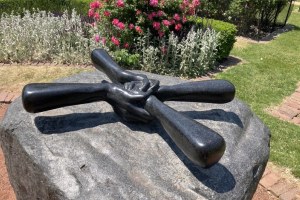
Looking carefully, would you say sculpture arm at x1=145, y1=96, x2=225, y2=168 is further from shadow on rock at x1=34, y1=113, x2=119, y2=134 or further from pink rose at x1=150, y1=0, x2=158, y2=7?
pink rose at x1=150, y1=0, x2=158, y2=7

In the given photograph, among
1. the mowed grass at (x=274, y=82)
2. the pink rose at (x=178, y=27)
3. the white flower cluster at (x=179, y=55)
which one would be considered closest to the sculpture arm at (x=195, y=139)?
the mowed grass at (x=274, y=82)

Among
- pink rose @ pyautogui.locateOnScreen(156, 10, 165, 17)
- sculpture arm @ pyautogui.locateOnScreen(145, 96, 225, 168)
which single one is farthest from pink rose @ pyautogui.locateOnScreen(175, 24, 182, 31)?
sculpture arm @ pyautogui.locateOnScreen(145, 96, 225, 168)

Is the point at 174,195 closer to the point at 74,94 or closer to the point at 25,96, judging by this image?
the point at 74,94

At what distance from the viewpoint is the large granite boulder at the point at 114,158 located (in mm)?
1910

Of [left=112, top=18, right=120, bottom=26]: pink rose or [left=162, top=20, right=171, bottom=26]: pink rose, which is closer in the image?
[left=112, top=18, right=120, bottom=26]: pink rose

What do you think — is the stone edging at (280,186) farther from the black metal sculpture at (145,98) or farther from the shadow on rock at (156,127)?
the black metal sculpture at (145,98)

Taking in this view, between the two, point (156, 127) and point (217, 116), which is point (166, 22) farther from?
point (156, 127)

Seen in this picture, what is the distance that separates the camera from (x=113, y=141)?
221cm

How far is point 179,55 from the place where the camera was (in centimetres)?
691

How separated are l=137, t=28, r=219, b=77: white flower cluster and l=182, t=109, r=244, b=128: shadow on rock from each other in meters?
4.07

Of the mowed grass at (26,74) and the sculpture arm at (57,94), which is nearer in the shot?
the sculpture arm at (57,94)

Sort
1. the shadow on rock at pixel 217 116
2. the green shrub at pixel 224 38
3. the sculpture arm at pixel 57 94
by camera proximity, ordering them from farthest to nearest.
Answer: the green shrub at pixel 224 38, the shadow on rock at pixel 217 116, the sculpture arm at pixel 57 94

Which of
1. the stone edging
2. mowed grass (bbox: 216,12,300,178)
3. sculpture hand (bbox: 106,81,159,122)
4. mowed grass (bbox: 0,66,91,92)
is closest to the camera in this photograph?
sculpture hand (bbox: 106,81,159,122)

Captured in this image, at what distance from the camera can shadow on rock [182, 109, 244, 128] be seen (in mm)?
2529
